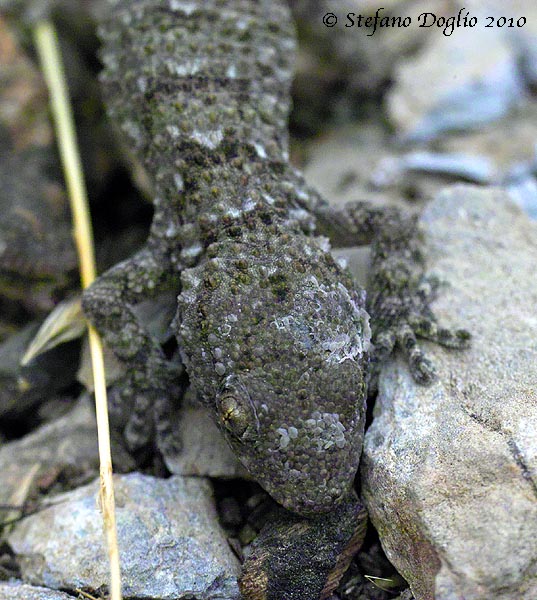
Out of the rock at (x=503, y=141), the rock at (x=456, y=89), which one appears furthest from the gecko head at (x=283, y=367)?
the rock at (x=456, y=89)

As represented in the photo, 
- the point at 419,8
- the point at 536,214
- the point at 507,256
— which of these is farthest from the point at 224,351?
the point at 419,8

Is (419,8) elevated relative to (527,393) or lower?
elevated

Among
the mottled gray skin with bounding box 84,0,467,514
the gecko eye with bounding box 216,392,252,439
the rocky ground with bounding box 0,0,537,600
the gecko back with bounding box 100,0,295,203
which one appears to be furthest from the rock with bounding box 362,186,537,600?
the gecko back with bounding box 100,0,295,203

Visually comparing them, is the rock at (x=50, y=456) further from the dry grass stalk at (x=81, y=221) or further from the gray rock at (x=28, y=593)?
the gray rock at (x=28, y=593)

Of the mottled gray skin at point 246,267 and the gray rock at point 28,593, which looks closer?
the mottled gray skin at point 246,267

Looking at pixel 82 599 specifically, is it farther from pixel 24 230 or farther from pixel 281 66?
pixel 281 66

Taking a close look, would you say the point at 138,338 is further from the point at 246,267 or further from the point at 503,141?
the point at 503,141

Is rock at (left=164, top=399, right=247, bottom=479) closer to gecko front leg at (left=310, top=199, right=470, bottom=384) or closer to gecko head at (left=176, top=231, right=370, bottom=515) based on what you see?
gecko head at (left=176, top=231, right=370, bottom=515)
